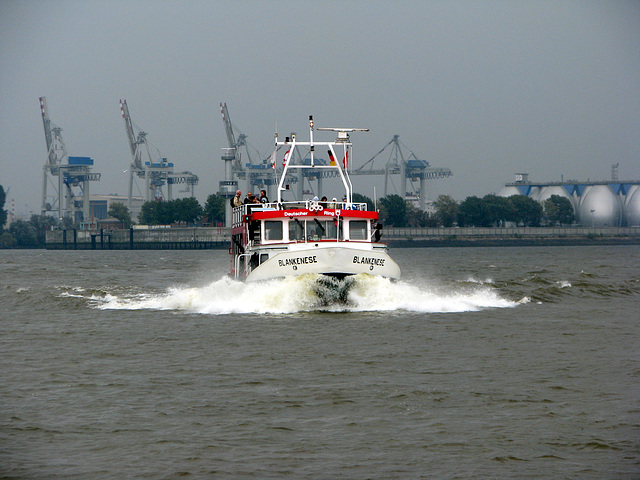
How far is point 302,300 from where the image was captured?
3144 centimetres

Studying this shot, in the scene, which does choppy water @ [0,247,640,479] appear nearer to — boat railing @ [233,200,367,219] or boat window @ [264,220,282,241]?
boat window @ [264,220,282,241]

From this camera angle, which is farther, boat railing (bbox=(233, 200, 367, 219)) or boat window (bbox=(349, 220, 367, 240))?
boat window (bbox=(349, 220, 367, 240))

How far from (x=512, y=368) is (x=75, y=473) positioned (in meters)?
11.6

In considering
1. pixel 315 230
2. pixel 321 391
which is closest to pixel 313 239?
pixel 315 230

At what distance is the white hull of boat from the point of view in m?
30.0

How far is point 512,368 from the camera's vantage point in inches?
816

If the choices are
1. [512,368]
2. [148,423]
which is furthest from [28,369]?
[512,368]

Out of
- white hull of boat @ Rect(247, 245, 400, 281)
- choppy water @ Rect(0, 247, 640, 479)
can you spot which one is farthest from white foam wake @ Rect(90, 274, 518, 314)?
white hull of boat @ Rect(247, 245, 400, 281)

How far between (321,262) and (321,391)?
1243 cm

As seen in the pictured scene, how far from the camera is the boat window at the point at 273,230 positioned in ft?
105

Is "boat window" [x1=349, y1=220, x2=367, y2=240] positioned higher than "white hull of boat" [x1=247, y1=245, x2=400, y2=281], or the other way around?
"boat window" [x1=349, y1=220, x2=367, y2=240]

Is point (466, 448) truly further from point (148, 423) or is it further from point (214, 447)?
point (148, 423)

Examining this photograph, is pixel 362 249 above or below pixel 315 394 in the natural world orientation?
above

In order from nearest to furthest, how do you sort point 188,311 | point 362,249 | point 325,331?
point 325,331 < point 362,249 < point 188,311
